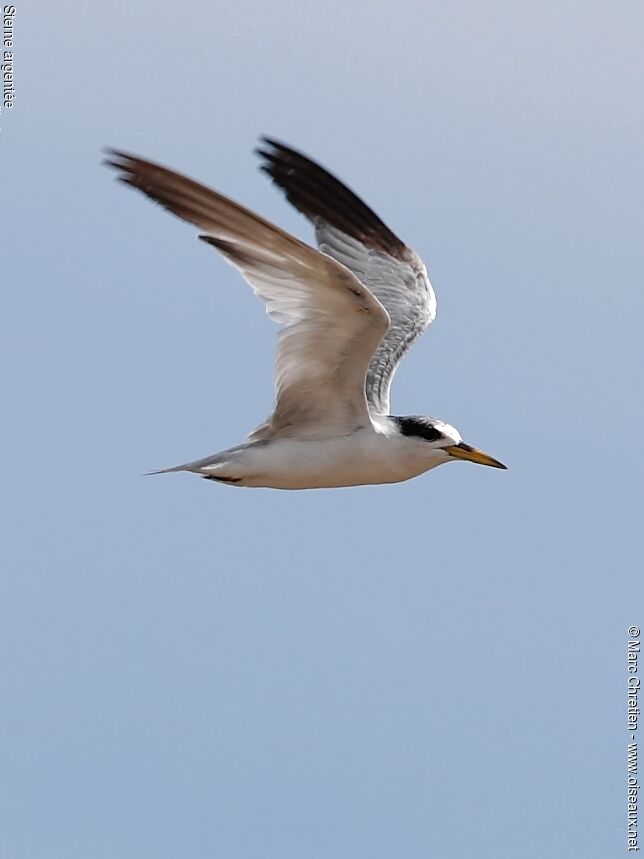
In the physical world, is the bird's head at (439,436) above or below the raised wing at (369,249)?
below

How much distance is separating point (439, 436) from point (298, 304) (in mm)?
1615

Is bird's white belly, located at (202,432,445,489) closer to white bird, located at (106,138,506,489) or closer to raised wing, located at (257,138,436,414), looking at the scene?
white bird, located at (106,138,506,489)

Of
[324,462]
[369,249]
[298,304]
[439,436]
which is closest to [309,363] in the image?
[298,304]

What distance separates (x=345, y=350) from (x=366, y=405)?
56 centimetres

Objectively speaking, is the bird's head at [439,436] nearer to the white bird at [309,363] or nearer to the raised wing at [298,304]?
the white bird at [309,363]

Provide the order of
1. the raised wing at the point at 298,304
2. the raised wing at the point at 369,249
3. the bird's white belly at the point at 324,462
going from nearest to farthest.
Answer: the raised wing at the point at 298,304 < the bird's white belly at the point at 324,462 < the raised wing at the point at 369,249

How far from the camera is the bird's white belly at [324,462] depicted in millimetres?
13320

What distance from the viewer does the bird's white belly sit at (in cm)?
1332

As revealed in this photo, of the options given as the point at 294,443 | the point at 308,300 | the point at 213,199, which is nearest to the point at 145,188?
the point at 213,199

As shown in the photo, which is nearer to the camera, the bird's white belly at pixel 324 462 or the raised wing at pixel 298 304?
the raised wing at pixel 298 304

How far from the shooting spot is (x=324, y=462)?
13.3m

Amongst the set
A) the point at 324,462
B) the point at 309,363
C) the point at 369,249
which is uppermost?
the point at 369,249

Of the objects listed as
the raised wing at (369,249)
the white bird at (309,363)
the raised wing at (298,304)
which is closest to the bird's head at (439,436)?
the white bird at (309,363)

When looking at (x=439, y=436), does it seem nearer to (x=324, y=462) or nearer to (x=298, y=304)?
(x=324, y=462)
